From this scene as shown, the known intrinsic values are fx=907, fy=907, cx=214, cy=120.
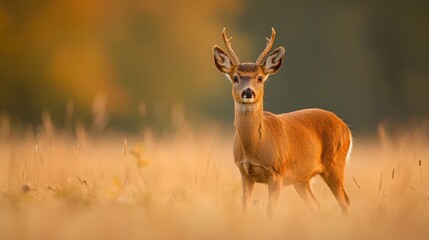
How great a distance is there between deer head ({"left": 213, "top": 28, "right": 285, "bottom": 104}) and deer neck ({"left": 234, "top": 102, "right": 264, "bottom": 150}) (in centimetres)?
6

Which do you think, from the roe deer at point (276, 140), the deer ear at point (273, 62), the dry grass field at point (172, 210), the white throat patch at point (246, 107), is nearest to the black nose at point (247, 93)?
the roe deer at point (276, 140)

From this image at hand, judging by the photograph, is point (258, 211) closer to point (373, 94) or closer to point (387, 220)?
point (387, 220)

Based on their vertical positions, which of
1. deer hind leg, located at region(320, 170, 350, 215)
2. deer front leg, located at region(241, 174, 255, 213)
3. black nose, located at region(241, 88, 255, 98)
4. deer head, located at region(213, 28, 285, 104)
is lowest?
deer hind leg, located at region(320, 170, 350, 215)

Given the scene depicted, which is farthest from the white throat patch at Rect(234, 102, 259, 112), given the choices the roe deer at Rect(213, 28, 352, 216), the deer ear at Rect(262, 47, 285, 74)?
the deer ear at Rect(262, 47, 285, 74)

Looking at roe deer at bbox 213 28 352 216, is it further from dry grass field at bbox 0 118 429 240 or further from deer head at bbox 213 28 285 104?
dry grass field at bbox 0 118 429 240

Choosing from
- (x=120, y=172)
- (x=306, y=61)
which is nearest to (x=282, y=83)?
(x=306, y=61)

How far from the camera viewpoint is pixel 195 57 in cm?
3453

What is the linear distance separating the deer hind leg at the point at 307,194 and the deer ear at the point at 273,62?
4.18 ft

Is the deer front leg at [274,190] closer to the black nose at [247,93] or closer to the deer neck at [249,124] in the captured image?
the deer neck at [249,124]

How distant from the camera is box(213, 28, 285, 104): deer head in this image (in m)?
8.05

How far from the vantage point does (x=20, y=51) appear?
31.6 meters

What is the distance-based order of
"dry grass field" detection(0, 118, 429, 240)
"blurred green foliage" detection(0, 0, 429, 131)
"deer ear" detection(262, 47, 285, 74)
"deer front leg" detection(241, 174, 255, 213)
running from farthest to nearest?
"blurred green foliage" detection(0, 0, 429, 131) < "deer ear" detection(262, 47, 285, 74) < "deer front leg" detection(241, 174, 255, 213) < "dry grass field" detection(0, 118, 429, 240)

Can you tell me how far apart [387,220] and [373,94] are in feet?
105

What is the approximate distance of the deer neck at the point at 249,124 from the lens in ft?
26.1
